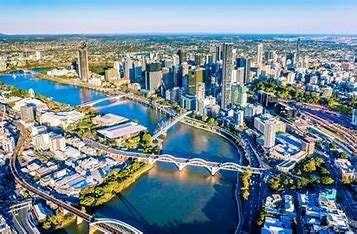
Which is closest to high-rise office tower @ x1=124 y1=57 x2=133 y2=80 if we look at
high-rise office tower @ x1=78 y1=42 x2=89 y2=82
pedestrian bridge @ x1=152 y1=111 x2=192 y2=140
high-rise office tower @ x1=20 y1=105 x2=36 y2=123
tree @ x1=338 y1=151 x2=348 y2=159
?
high-rise office tower @ x1=78 y1=42 x2=89 y2=82

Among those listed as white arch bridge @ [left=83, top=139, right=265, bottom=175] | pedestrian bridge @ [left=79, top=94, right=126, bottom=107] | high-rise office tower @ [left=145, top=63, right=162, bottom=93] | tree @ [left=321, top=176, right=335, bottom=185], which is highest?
high-rise office tower @ [left=145, top=63, right=162, bottom=93]

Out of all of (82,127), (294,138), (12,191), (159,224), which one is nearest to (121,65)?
(82,127)

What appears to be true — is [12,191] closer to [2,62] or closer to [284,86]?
[284,86]

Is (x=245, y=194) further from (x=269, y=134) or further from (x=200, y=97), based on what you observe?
(x=200, y=97)

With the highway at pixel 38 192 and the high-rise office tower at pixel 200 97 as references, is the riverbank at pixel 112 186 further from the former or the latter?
the high-rise office tower at pixel 200 97

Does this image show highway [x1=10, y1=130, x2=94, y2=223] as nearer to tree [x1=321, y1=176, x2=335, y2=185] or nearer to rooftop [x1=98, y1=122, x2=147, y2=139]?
rooftop [x1=98, y1=122, x2=147, y2=139]

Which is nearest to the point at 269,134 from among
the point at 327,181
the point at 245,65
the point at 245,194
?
the point at 327,181

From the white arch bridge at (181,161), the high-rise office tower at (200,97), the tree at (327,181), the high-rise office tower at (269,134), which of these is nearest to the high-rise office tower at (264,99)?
the high-rise office tower at (200,97)
